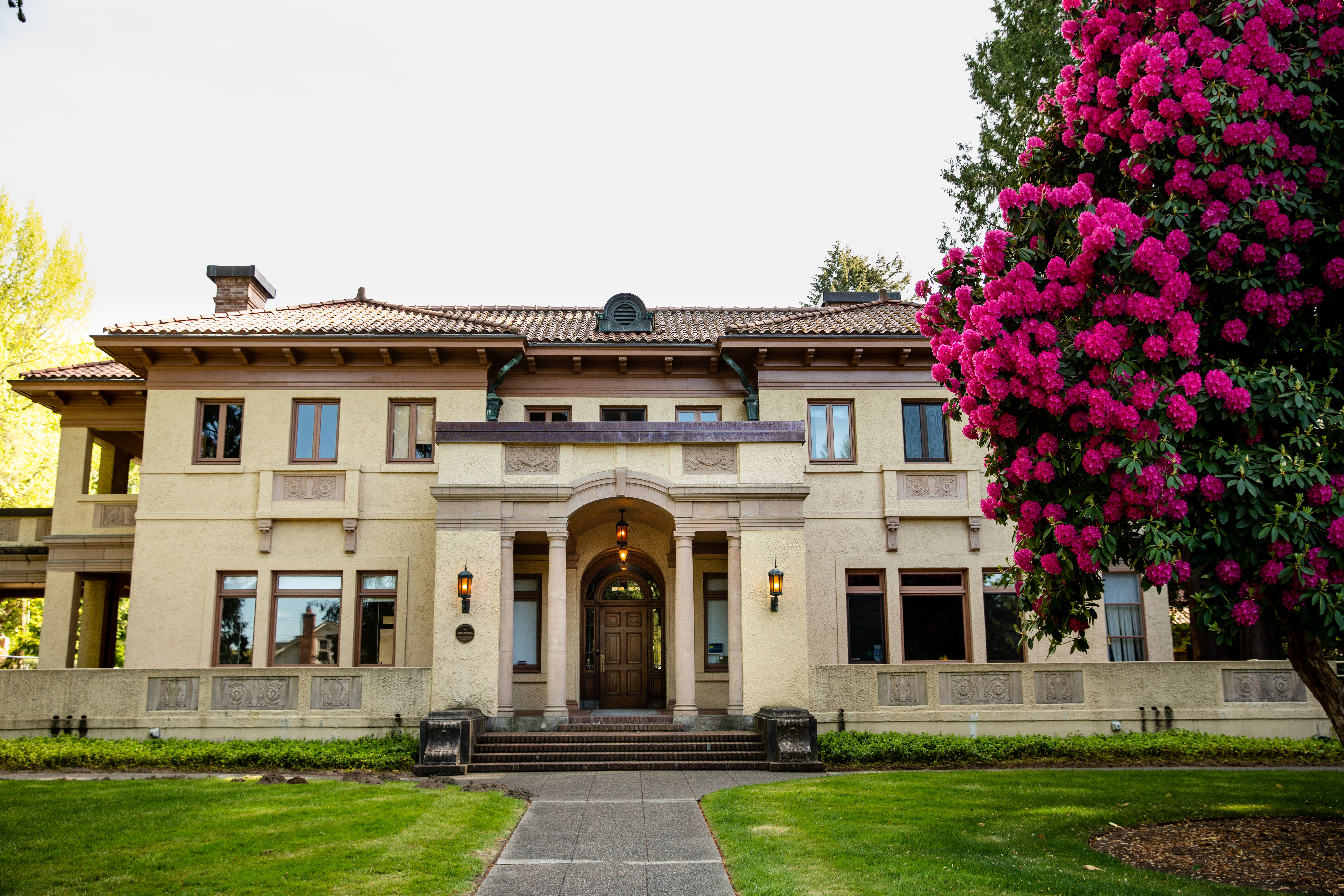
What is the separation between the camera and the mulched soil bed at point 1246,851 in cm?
774

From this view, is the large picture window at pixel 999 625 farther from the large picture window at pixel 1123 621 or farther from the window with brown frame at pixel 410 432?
the window with brown frame at pixel 410 432

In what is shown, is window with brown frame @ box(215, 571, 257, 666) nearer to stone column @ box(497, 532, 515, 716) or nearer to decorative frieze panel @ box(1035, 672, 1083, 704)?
stone column @ box(497, 532, 515, 716)

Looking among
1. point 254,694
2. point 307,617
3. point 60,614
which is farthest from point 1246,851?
point 60,614

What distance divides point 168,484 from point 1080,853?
17.1m

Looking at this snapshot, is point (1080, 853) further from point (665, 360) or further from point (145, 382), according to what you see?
point (145, 382)

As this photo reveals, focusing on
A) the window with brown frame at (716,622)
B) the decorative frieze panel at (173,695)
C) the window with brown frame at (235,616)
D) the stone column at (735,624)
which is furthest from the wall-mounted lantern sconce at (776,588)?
the window with brown frame at (235,616)

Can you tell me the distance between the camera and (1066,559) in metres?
7.98

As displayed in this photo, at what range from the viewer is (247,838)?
8.97 m

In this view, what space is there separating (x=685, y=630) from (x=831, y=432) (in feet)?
18.5

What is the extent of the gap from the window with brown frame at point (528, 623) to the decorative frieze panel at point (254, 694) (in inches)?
174

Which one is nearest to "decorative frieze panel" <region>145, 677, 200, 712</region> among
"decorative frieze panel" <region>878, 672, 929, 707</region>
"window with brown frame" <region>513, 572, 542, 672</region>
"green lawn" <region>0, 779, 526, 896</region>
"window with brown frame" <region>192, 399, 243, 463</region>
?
"green lawn" <region>0, 779, 526, 896</region>

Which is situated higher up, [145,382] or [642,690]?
[145,382]

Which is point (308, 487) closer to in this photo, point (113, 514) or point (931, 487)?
point (113, 514)

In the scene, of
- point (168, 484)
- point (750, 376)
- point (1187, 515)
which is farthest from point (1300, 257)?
point (168, 484)
